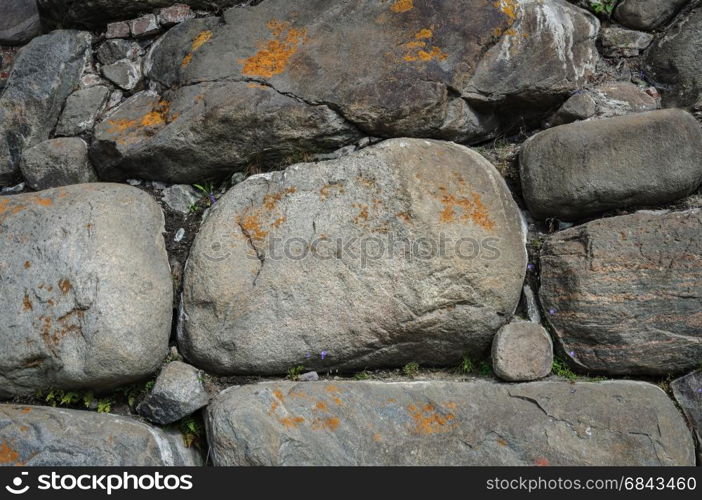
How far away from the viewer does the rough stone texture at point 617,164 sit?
9.37 feet

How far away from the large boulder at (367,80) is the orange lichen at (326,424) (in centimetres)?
124

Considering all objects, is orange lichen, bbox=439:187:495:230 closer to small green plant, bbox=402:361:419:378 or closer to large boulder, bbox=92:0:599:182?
large boulder, bbox=92:0:599:182

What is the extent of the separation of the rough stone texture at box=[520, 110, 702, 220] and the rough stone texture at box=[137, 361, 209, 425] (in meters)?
1.61

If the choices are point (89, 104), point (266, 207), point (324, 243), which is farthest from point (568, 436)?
point (89, 104)

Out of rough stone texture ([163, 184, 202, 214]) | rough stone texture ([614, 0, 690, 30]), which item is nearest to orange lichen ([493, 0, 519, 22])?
rough stone texture ([614, 0, 690, 30])

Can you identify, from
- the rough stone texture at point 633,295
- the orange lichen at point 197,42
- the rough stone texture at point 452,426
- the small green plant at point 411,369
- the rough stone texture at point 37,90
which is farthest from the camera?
the rough stone texture at point 37,90

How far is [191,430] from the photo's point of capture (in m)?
2.87

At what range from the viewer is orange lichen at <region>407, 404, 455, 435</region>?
8.77 feet

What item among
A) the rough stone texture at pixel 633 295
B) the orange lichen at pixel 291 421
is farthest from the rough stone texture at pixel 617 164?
the orange lichen at pixel 291 421

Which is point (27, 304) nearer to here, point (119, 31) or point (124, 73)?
point (124, 73)

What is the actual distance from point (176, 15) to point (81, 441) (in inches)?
82.9

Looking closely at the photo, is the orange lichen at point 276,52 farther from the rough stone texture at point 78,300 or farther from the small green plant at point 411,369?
the small green plant at point 411,369

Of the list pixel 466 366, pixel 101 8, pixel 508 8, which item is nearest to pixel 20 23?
pixel 101 8

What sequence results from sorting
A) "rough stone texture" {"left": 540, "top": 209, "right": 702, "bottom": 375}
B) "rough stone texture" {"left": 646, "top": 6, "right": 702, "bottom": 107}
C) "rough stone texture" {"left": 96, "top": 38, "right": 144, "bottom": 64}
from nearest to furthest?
1. "rough stone texture" {"left": 540, "top": 209, "right": 702, "bottom": 375}
2. "rough stone texture" {"left": 646, "top": 6, "right": 702, "bottom": 107}
3. "rough stone texture" {"left": 96, "top": 38, "right": 144, "bottom": 64}
